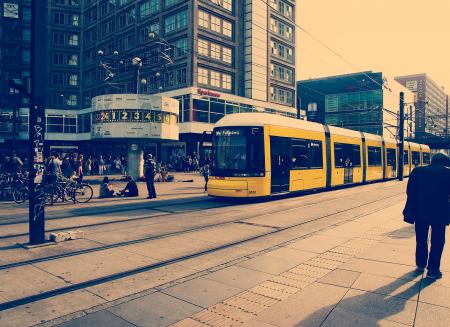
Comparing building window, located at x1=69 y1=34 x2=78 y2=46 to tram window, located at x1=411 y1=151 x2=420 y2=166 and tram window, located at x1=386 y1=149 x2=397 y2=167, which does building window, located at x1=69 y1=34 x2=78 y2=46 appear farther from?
tram window, located at x1=411 y1=151 x2=420 y2=166

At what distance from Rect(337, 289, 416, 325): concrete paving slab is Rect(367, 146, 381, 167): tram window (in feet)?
65.6

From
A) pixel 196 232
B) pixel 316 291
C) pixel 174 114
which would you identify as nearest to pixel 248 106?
pixel 174 114

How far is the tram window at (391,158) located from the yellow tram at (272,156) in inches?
348

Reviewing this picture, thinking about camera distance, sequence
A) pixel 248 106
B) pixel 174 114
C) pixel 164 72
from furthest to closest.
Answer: pixel 248 106
pixel 164 72
pixel 174 114

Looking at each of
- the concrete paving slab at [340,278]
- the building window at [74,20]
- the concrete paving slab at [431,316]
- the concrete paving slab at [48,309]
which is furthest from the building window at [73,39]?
the concrete paving slab at [431,316]

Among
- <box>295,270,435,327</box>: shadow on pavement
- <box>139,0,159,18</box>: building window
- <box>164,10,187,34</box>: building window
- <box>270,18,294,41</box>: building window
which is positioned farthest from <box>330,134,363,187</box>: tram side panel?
<box>270,18,294,41</box>: building window

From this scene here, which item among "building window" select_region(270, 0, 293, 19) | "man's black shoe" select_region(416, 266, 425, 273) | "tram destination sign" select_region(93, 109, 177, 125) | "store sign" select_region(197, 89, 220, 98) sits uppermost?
"building window" select_region(270, 0, 293, 19)

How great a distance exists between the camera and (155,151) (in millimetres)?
44562

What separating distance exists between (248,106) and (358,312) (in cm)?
4286

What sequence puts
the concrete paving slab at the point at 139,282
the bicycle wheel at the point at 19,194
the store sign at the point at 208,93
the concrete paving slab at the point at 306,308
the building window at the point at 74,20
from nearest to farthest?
the concrete paving slab at the point at 306,308 < the concrete paving slab at the point at 139,282 < the bicycle wheel at the point at 19,194 < the store sign at the point at 208,93 < the building window at the point at 74,20

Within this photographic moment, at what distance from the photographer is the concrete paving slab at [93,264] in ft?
17.6

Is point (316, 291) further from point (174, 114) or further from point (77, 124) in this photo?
point (77, 124)

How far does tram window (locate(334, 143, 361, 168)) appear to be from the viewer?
18781mm

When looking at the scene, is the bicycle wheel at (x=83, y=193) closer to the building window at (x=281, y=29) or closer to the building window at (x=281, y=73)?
the building window at (x=281, y=73)
